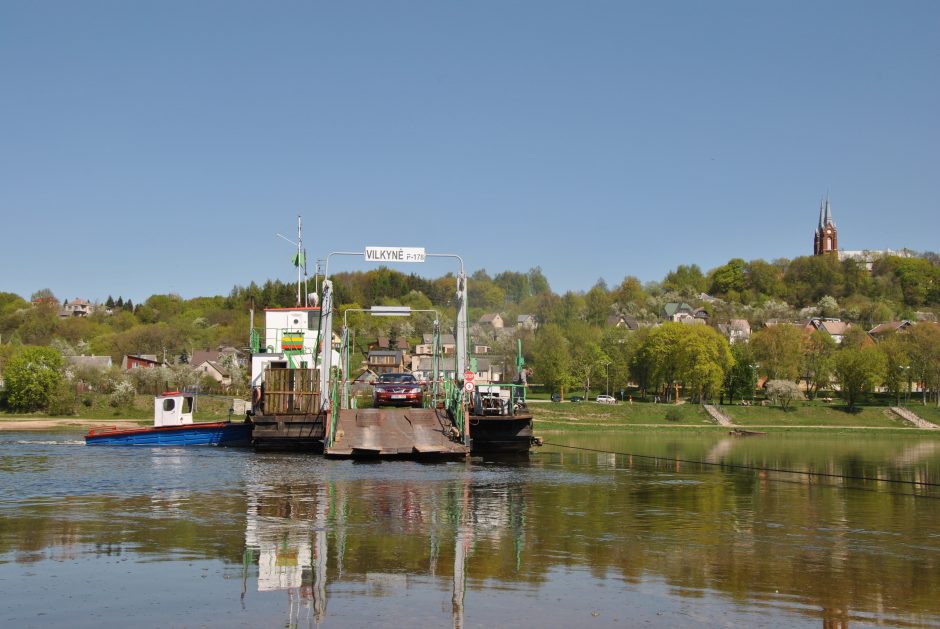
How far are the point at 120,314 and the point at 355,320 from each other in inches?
2152

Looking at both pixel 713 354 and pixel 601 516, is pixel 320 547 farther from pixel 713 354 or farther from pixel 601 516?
pixel 713 354

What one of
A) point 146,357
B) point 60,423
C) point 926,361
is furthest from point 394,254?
point 146,357

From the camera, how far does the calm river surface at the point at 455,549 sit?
436 inches

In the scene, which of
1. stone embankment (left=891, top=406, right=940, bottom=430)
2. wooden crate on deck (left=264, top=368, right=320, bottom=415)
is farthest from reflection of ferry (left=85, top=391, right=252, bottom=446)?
stone embankment (left=891, top=406, right=940, bottom=430)

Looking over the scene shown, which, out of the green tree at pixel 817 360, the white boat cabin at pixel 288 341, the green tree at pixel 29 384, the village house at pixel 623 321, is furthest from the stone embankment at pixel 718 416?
the village house at pixel 623 321

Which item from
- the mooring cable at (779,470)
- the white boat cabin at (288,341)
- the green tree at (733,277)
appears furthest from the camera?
the green tree at (733,277)

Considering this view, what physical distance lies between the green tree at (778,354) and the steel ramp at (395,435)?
69958 mm

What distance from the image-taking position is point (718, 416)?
3078 inches

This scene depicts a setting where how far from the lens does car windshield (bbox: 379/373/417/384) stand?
39125 mm

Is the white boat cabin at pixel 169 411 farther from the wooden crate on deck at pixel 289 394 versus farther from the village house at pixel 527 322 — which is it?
the village house at pixel 527 322

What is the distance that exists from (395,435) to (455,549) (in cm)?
1732

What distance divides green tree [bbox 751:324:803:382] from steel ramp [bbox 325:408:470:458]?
230 ft

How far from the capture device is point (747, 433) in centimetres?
6831

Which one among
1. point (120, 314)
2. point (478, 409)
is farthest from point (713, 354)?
point (120, 314)
